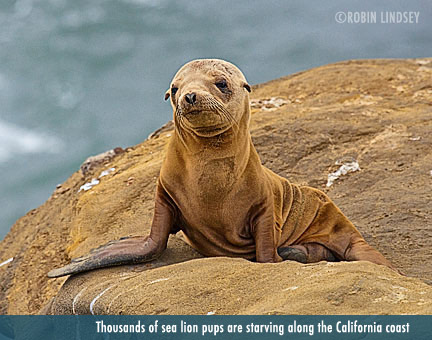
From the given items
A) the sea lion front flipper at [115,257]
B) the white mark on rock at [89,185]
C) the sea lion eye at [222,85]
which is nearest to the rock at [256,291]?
the sea lion front flipper at [115,257]

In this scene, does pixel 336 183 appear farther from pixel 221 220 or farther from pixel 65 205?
pixel 65 205

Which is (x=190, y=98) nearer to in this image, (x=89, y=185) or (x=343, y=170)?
(x=343, y=170)

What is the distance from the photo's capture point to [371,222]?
562cm

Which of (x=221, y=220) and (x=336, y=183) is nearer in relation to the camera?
(x=221, y=220)

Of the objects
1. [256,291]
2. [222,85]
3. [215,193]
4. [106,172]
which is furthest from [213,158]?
[106,172]

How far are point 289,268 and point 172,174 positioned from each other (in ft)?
4.06

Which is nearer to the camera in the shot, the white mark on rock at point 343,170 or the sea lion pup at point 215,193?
the sea lion pup at point 215,193

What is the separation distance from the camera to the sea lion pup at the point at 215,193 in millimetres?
4523

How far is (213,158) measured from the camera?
459cm

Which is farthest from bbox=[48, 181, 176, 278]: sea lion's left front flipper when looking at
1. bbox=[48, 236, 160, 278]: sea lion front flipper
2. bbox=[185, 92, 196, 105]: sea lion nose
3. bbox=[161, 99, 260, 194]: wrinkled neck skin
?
bbox=[185, 92, 196, 105]: sea lion nose

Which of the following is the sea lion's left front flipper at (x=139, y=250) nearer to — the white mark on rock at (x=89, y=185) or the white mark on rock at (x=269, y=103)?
the white mark on rock at (x=89, y=185)

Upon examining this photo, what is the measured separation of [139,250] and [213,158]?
0.75m

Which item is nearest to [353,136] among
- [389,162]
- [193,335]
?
[389,162]

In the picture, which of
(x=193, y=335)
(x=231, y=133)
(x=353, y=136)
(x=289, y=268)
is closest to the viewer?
(x=193, y=335)
